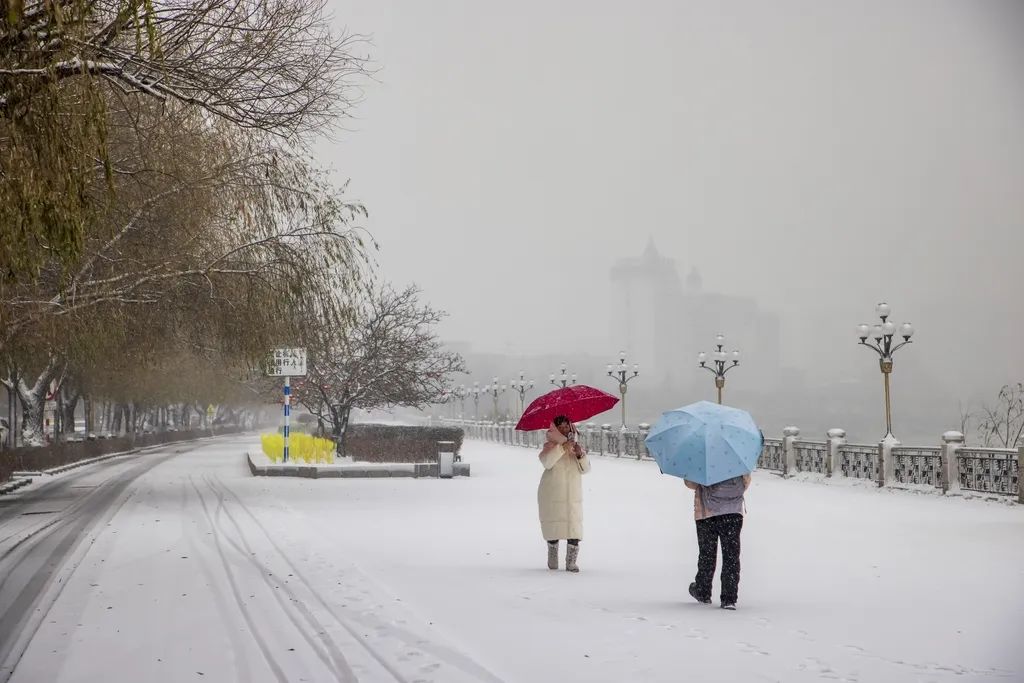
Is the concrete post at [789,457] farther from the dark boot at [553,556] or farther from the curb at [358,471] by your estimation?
the dark boot at [553,556]

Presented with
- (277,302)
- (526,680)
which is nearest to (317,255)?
(277,302)

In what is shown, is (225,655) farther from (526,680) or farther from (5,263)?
(5,263)

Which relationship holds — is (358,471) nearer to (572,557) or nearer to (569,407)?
(572,557)

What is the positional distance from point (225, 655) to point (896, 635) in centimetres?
490

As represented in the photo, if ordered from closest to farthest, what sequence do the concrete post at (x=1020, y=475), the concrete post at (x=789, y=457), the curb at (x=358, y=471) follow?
the concrete post at (x=1020, y=475), the curb at (x=358, y=471), the concrete post at (x=789, y=457)

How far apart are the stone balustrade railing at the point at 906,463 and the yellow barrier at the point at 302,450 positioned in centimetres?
1339

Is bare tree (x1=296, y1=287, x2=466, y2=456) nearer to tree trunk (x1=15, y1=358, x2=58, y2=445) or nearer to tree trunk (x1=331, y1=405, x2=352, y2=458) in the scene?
tree trunk (x1=331, y1=405, x2=352, y2=458)

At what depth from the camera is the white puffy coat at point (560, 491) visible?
12.3 m

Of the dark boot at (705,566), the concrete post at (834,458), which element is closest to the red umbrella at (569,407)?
the dark boot at (705,566)

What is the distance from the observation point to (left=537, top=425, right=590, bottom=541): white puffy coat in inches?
484

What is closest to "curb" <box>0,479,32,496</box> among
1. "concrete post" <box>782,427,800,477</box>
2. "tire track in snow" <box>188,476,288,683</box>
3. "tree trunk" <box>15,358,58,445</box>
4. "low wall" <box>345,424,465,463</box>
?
"low wall" <box>345,424,465,463</box>

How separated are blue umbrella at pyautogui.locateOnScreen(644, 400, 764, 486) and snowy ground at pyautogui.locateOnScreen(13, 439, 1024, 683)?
1203 millimetres

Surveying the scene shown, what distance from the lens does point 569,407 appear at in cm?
1237

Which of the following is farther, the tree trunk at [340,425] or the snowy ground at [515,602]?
the tree trunk at [340,425]
